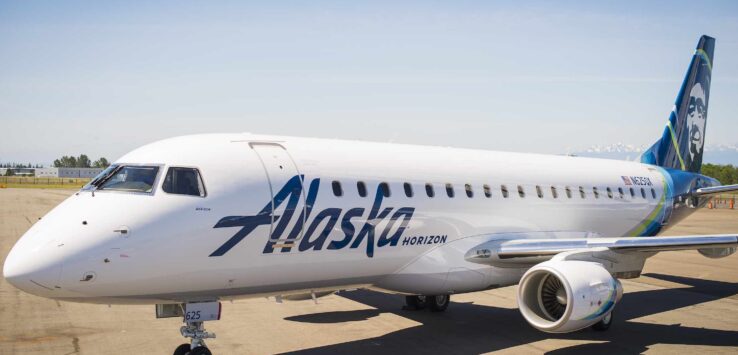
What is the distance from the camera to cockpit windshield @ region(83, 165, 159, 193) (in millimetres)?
10242

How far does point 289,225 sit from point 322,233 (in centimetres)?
69

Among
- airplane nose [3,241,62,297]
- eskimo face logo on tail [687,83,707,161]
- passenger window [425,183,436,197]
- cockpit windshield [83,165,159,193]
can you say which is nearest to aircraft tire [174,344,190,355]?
airplane nose [3,241,62,297]

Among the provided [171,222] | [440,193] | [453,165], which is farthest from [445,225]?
[171,222]

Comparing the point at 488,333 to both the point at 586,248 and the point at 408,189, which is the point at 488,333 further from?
the point at 408,189

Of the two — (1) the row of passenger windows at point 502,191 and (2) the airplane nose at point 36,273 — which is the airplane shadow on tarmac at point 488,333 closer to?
(1) the row of passenger windows at point 502,191

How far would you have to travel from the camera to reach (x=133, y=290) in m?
9.78

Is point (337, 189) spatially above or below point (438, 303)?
above

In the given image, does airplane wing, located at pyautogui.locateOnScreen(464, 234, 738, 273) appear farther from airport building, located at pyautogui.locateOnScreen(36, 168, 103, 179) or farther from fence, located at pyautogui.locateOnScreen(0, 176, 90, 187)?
airport building, located at pyautogui.locateOnScreen(36, 168, 103, 179)

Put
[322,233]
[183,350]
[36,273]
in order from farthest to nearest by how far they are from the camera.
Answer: [322,233], [183,350], [36,273]

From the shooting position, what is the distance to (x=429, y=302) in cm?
1644

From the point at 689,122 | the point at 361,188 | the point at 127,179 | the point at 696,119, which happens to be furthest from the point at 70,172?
the point at 127,179

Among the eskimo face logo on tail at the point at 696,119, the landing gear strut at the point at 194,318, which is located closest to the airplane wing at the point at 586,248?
the landing gear strut at the point at 194,318

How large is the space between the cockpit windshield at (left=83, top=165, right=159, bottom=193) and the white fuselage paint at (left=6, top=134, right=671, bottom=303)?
146 millimetres

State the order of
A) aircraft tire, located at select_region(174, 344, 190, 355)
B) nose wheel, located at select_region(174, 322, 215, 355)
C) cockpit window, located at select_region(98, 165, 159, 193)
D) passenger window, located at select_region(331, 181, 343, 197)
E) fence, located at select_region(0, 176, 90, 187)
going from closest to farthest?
cockpit window, located at select_region(98, 165, 159, 193)
nose wheel, located at select_region(174, 322, 215, 355)
aircraft tire, located at select_region(174, 344, 190, 355)
passenger window, located at select_region(331, 181, 343, 197)
fence, located at select_region(0, 176, 90, 187)
